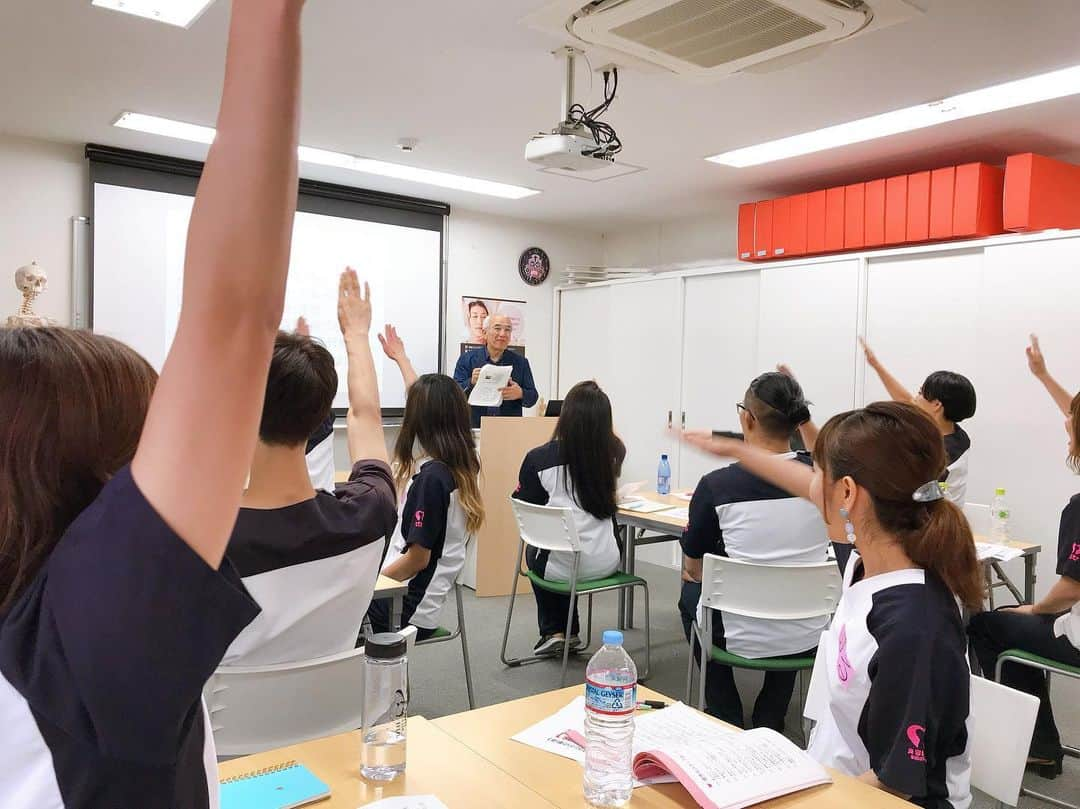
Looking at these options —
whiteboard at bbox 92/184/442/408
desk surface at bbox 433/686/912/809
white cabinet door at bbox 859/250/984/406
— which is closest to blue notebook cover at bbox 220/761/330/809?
desk surface at bbox 433/686/912/809

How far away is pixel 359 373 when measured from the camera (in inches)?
68.3

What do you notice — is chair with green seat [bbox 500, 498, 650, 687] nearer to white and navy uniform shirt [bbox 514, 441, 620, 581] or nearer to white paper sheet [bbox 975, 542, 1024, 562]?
white and navy uniform shirt [bbox 514, 441, 620, 581]

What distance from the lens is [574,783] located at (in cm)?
134

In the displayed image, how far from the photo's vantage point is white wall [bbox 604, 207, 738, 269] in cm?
654

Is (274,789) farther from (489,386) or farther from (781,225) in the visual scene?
(781,225)

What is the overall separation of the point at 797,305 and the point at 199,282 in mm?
5454

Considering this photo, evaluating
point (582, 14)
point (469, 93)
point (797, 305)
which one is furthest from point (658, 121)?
point (797, 305)

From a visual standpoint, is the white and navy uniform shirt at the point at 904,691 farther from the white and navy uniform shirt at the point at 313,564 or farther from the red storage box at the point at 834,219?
the red storage box at the point at 834,219

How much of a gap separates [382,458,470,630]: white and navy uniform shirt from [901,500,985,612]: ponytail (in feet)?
6.25

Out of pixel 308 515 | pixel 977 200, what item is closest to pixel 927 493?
pixel 308 515

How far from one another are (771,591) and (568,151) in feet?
6.36

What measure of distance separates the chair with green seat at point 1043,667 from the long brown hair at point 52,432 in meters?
3.11

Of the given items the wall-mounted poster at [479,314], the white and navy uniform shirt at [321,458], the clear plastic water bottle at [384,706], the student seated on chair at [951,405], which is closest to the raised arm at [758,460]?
the clear plastic water bottle at [384,706]

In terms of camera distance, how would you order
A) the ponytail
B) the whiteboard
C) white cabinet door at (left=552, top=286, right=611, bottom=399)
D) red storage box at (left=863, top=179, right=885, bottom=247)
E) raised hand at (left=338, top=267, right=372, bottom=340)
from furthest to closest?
white cabinet door at (left=552, top=286, right=611, bottom=399) < the whiteboard < red storage box at (left=863, top=179, right=885, bottom=247) < raised hand at (left=338, top=267, right=372, bottom=340) < the ponytail
